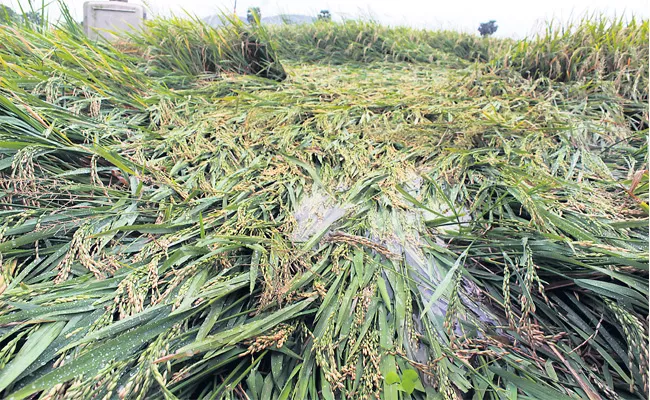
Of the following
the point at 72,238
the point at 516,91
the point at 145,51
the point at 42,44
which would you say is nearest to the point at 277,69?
the point at 145,51

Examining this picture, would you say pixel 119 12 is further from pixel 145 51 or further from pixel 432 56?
pixel 432 56

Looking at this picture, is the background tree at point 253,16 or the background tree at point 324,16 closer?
the background tree at point 253,16

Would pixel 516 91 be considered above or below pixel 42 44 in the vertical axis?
below

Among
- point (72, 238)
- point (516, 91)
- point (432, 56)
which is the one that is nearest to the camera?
point (72, 238)

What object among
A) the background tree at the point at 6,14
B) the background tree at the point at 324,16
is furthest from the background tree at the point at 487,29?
the background tree at the point at 6,14

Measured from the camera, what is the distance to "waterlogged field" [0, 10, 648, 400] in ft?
2.43

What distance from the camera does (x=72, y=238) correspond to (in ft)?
3.24

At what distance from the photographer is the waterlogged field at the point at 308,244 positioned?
741mm

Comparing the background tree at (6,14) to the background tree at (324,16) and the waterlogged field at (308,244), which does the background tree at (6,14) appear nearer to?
the waterlogged field at (308,244)

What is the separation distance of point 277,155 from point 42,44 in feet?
4.98

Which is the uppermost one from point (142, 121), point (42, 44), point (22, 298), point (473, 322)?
point (42, 44)

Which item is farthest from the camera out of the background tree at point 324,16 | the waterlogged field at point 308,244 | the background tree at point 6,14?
the background tree at point 324,16

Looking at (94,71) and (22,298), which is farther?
(94,71)

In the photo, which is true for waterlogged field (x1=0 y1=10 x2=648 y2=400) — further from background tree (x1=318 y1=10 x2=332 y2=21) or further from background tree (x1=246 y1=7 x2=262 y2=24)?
background tree (x1=318 y1=10 x2=332 y2=21)
